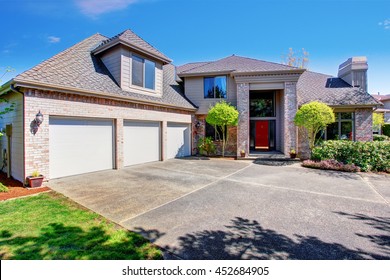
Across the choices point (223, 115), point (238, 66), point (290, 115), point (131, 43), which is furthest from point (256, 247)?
point (238, 66)

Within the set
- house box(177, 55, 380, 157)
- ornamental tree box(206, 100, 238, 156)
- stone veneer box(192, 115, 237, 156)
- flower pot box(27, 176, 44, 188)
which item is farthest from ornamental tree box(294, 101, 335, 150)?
flower pot box(27, 176, 44, 188)

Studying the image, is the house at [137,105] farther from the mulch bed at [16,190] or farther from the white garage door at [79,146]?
the mulch bed at [16,190]

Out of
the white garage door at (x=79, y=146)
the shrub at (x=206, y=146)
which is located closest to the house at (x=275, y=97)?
the shrub at (x=206, y=146)

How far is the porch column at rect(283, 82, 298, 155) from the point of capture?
13.1 metres

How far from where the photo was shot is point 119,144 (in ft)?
31.8

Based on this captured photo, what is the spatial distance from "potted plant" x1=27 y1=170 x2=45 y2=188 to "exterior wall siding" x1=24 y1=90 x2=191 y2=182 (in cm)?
27

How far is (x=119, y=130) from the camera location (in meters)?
9.69

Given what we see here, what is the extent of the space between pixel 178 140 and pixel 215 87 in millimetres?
5164

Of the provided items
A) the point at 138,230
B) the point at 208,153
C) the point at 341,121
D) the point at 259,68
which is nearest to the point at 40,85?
the point at 138,230

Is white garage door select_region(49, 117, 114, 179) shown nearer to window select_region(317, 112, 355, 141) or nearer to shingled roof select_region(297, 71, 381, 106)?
shingled roof select_region(297, 71, 381, 106)

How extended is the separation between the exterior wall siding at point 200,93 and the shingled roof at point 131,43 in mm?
3287

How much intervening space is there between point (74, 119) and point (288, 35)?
13.4 meters

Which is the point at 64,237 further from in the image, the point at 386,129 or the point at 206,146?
the point at 386,129
